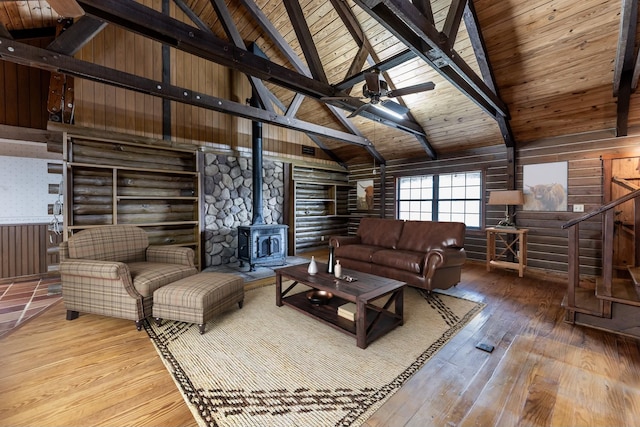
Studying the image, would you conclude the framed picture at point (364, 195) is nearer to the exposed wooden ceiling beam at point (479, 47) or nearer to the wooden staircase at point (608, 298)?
the exposed wooden ceiling beam at point (479, 47)

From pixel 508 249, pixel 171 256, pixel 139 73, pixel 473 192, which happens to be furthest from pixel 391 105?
pixel 139 73

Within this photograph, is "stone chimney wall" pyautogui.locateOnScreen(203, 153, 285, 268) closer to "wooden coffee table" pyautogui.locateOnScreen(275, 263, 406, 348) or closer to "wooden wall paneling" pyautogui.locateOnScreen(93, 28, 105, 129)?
"wooden wall paneling" pyautogui.locateOnScreen(93, 28, 105, 129)

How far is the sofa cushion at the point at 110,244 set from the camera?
2.76m

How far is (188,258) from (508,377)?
11.0 feet

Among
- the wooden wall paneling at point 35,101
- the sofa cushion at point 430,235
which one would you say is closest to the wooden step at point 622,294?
the sofa cushion at point 430,235

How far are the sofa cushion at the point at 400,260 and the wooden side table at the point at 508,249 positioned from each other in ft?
6.94

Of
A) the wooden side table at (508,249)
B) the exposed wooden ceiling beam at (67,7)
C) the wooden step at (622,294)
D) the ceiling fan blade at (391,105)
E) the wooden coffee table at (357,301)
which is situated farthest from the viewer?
the wooden side table at (508,249)

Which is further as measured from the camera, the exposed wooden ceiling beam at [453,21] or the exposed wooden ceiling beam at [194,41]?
the exposed wooden ceiling beam at [453,21]

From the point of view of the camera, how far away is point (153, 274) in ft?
8.82

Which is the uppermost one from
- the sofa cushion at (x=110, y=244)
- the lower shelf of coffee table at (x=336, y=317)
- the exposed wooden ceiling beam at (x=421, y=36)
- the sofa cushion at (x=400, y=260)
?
the exposed wooden ceiling beam at (x=421, y=36)

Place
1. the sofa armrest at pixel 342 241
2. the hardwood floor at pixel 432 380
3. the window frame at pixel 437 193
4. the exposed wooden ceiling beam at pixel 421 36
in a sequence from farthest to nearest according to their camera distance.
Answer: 1. the window frame at pixel 437 193
2. the sofa armrest at pixel 342 241
3. the exposed wooden ceiling beam at pixel 421 36
4. the hardwood floor at pixel 432 380

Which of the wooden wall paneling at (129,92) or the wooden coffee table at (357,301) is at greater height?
the wooden wall paneling at (129,92)

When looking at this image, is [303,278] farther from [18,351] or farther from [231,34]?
[231,34]

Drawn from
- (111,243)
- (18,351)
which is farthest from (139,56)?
(18,351)
